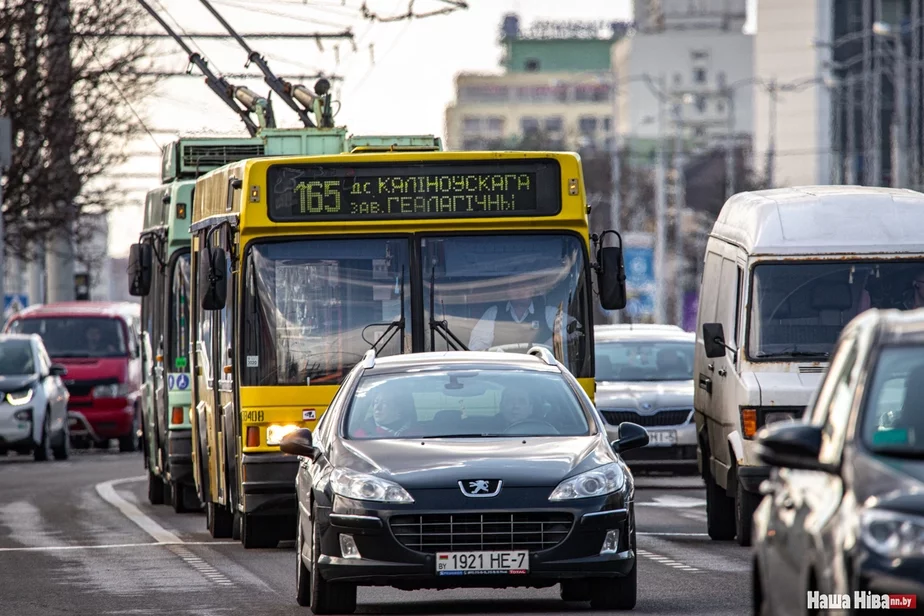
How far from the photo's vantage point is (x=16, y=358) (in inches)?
1335

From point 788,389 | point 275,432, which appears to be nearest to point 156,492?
point 275,432

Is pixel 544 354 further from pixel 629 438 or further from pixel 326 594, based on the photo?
pixel 326 594

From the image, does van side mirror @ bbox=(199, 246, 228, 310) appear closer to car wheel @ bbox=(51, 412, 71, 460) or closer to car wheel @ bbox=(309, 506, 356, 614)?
car wheel @ bbox=(309, 506, 356, 614)

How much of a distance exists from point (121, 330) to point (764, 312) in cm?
2277

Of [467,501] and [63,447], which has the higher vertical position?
[467,501]

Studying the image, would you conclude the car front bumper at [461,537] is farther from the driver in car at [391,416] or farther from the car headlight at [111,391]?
the car headlight at [111,391]

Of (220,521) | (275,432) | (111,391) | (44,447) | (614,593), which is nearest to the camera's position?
(614,593)

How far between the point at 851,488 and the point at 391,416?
19.0 ft

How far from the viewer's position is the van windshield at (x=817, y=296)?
16938 mm

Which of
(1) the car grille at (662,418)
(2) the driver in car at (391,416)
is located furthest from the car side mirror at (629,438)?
(1) the car grille at (662,418)

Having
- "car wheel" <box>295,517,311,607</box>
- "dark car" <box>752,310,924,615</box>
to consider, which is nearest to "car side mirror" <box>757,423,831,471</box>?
"dark car" <box>752,310,924,615</box>

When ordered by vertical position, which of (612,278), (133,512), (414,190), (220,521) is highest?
(414,190)

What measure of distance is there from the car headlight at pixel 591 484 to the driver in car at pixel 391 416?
103 cm

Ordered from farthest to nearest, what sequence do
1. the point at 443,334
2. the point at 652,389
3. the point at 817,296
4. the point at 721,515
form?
the point at 652,389 → the point at 721,515 → the point at 817,296 → the point at 443,334
